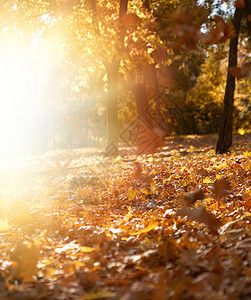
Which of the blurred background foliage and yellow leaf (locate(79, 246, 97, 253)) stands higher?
the blurred background foliage

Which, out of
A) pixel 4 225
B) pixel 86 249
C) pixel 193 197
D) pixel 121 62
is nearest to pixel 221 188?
pixel 193 197

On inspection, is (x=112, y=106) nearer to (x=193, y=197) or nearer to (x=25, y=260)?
(x=193, y=197)

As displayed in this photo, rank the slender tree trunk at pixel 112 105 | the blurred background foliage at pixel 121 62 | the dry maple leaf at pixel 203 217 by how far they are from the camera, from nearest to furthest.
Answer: the dry maple leaf at pixel 203 217
the blurred background foliage at pixel 121 62
the slender tree trunk at pixel 112 105

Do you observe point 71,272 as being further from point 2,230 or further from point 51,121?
point 51,121

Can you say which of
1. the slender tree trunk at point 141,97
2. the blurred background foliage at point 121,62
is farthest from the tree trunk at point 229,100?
the slender tree trunk at point 141,97

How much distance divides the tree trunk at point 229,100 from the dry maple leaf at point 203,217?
683 centimetres

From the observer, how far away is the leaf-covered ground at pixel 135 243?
2736 mm

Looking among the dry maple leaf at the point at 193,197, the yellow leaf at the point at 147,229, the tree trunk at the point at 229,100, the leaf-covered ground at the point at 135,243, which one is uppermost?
the tree trunk at the point at 229,100

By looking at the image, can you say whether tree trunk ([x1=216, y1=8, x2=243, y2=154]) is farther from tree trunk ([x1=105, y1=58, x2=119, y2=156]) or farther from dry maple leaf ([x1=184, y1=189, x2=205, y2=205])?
dry maple leaf ([x1=184, y1=189, x2=205, y2=205])

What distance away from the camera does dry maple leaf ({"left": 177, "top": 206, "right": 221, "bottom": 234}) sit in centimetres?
384

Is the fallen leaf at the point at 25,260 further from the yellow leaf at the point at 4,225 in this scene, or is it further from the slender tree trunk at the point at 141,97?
the slender tree trunk at the point at 141,97

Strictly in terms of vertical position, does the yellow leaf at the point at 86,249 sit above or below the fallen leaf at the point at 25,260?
above

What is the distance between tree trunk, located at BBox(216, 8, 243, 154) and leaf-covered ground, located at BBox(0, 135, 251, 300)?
13.0ft

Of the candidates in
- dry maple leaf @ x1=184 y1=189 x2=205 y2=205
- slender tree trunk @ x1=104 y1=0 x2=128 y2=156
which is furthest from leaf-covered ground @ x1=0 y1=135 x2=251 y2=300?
Answer: slender tree trunk @ x1=104 y1=0 x2=128 y2=156
